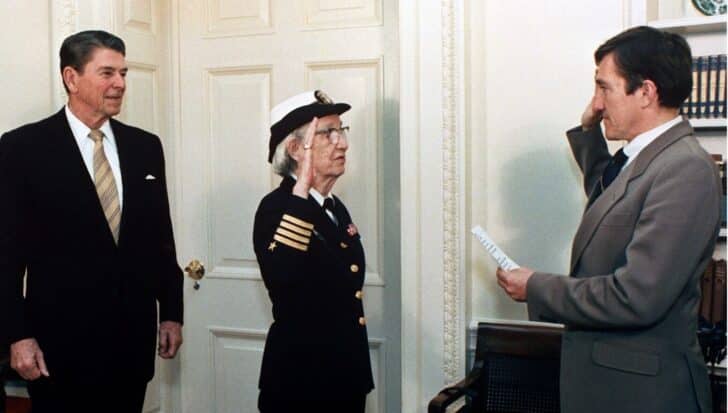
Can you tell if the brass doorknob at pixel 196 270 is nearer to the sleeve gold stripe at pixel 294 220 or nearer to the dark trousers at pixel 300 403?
the dark trousers at pixel 300 403

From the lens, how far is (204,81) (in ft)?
11.1

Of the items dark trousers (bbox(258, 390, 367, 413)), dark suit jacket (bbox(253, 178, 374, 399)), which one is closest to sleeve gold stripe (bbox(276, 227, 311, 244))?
dark suit jacket (bbox(253, 178, 374, 399))

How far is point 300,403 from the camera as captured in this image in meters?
2.31

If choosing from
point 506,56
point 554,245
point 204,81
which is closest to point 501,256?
point 554,245

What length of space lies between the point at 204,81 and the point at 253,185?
1.49ft

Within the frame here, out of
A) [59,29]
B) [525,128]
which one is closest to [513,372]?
[525,128]

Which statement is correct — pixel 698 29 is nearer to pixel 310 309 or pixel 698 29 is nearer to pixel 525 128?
pixel 525 128

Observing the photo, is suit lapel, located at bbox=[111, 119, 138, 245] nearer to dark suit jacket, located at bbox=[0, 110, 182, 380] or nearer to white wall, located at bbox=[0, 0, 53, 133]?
dark suit jacket, located at bbox=[0, 110, 182, 380]

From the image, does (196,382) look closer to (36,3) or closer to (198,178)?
(198,178)

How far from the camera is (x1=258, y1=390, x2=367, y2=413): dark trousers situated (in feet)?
7.59

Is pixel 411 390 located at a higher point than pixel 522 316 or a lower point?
lower

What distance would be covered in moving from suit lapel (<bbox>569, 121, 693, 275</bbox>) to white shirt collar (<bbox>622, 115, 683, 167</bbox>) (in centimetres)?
1

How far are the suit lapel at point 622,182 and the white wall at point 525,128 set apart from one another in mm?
807

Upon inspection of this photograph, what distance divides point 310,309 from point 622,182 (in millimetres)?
868
